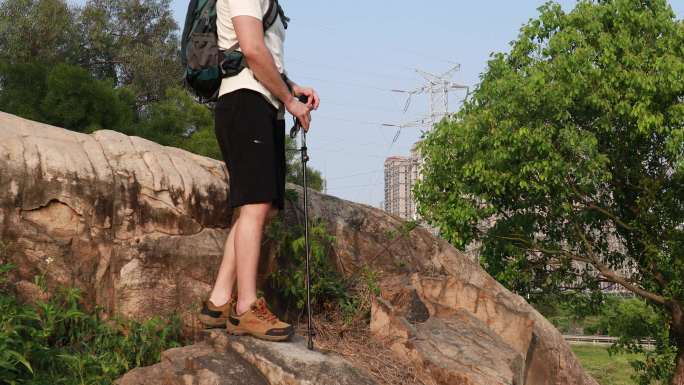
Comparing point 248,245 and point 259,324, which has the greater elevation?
point 248,245

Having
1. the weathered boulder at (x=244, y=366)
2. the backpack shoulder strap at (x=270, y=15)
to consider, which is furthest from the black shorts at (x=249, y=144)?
the weathered boulder at (x=244, y=366)

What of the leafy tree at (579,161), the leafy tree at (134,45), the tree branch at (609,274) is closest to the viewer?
the leafy tree at (579,161)

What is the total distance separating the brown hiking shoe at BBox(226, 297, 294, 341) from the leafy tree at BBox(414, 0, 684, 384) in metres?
10.6

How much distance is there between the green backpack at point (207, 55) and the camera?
4.45m

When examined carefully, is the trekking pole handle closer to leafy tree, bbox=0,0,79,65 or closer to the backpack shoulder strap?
the backpack shoulder strap

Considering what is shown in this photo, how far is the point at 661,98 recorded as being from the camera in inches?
574

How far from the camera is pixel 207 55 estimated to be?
4.46 meters

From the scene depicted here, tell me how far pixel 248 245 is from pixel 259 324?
0.47 m

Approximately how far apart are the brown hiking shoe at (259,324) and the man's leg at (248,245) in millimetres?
48

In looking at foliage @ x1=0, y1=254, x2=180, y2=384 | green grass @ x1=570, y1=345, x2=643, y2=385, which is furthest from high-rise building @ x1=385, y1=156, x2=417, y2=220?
foliage @ x1=0, y1=254, x2=180, y2=384

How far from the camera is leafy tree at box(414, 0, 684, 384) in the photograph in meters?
14.5

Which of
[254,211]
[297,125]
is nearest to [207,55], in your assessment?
[297,125]

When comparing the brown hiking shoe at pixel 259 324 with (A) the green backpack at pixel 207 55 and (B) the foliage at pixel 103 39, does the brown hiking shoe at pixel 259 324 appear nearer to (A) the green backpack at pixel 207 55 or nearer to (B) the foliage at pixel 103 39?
(A) the green backpack at pixel 207 55

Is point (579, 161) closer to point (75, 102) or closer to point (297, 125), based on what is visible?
point (297, 125)
